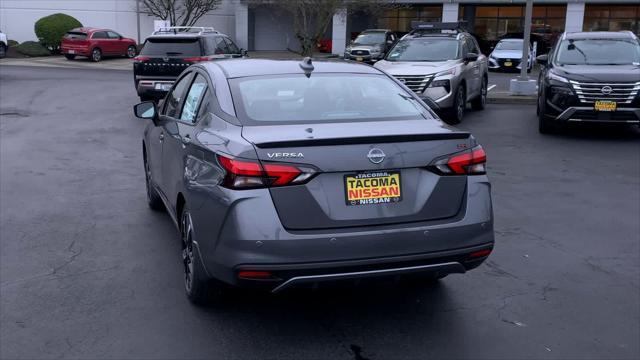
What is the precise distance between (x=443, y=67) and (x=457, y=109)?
2.73ft

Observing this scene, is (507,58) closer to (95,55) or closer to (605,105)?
(605,105)

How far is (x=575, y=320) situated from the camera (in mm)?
4660

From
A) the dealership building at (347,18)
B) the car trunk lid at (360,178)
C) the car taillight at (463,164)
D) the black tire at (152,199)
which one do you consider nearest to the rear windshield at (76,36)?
the dealership building at (347,18)

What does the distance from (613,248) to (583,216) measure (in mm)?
1089

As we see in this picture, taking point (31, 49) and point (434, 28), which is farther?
point (31, 49)

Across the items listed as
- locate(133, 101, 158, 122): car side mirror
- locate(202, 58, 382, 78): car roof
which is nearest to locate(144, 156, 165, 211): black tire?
locate(133, 101, 158, 122): car side mirror

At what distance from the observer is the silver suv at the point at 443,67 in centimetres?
1323

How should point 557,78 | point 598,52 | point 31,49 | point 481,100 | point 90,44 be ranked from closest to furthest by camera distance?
point 557,78 → point 598,52 → point 481,100 → point 90,44 → point 31,49

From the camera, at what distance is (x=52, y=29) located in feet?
129

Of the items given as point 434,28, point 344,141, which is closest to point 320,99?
point 344,141

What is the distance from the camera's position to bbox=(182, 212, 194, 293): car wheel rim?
15.6 feet

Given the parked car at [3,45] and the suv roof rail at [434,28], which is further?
the parked car at [3,45]

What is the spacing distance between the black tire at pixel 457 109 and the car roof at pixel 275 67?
804 cm

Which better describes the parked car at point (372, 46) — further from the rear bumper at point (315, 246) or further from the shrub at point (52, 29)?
the rear bumper at point (315, 246)
